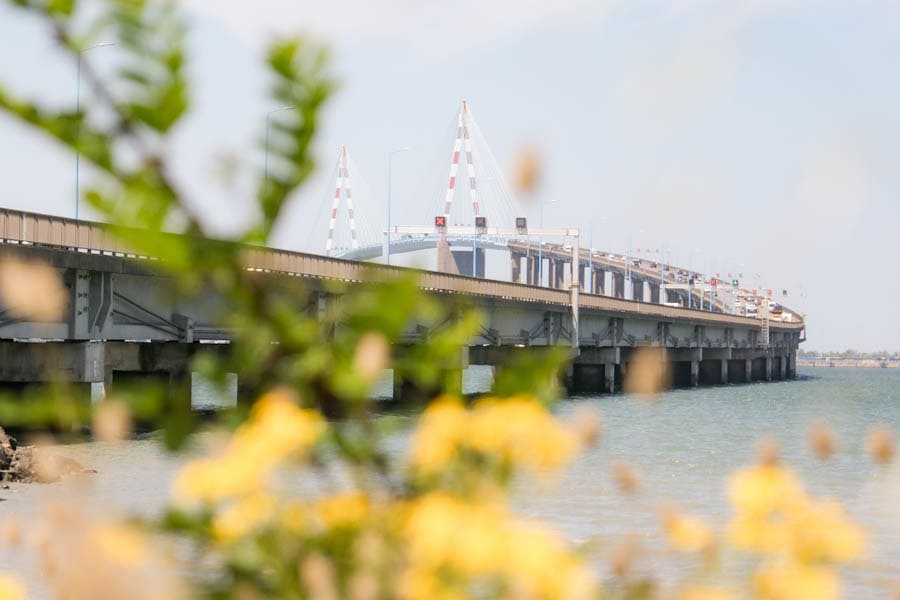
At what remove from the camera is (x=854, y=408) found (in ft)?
224

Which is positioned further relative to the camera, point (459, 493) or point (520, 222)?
point (520, 222)

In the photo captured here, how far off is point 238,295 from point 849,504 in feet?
65.5

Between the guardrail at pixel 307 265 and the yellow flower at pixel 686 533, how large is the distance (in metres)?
0.58

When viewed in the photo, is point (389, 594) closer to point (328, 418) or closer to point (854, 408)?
point (328, 418)

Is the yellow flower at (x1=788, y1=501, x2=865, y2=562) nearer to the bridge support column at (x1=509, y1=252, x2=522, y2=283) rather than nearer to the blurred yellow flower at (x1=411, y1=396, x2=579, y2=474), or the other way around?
the blurred yellow flower at (x1=411, y1=396, x2=579, y2=474)

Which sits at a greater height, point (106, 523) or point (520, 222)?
point (520, 222)

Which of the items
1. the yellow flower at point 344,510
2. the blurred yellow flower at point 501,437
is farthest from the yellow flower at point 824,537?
the yellow flower at point 344,510

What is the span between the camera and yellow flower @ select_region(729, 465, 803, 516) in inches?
95.2

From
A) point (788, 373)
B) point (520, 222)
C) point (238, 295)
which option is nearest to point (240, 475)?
point (238, 295)

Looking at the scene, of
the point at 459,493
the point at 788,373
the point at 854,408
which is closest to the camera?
the point at 459,493

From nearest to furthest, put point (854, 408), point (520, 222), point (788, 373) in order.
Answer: point (854, 408)
point (520, 222)
point (788, 373)

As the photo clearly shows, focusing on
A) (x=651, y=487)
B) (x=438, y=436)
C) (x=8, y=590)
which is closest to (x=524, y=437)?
(x=438, y=436)

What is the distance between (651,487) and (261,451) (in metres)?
21.7

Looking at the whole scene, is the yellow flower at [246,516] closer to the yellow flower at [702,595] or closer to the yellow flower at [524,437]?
the yellow flower at [524,437]
